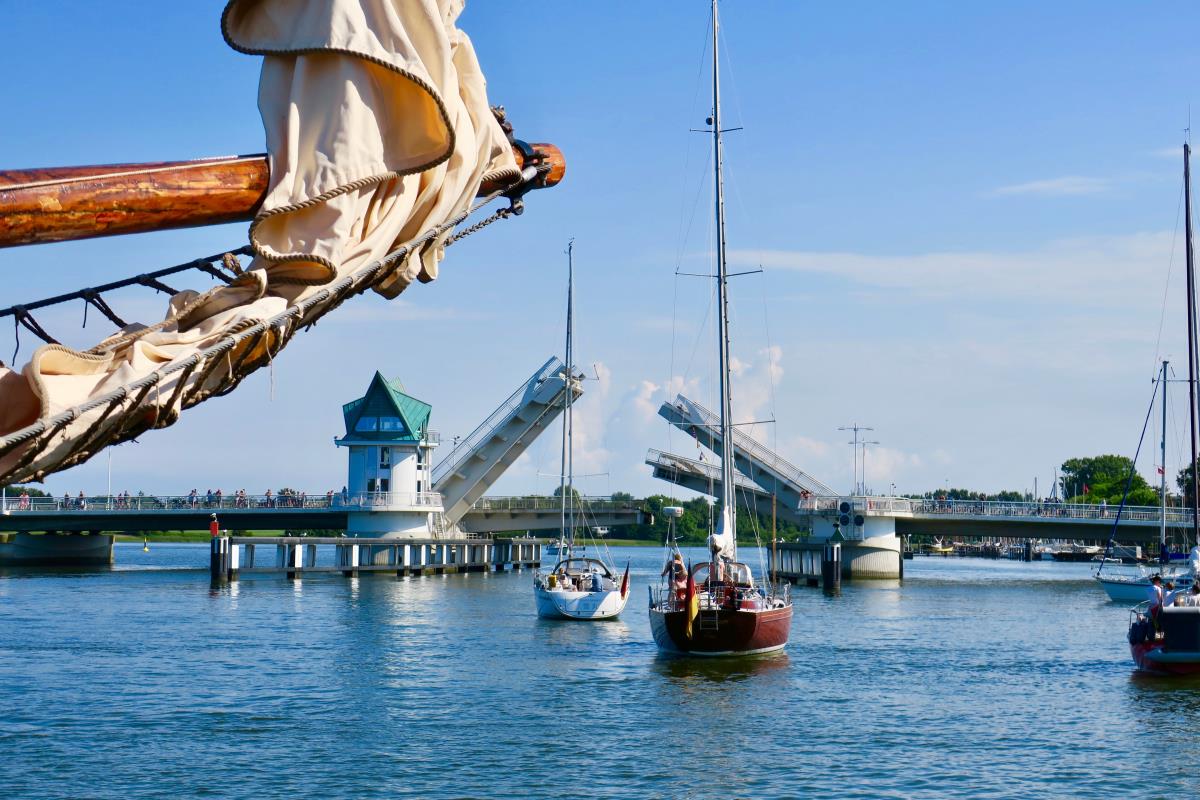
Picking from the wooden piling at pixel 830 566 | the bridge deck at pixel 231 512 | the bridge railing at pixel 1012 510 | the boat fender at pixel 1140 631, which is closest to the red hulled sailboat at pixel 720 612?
the boat fender at pixel 1140 631

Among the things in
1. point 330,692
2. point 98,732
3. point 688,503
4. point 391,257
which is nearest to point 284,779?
point 98,732

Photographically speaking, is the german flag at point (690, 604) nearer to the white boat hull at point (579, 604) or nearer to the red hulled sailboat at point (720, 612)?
the red hulled sailboat at point (720, 612)

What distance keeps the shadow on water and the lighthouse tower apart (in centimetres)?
3045

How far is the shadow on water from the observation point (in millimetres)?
27141

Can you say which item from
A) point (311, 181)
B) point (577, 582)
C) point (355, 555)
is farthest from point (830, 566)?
point (311, 181)

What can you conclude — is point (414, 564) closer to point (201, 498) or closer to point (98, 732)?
point (201, 498)

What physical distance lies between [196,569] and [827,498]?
3188cm

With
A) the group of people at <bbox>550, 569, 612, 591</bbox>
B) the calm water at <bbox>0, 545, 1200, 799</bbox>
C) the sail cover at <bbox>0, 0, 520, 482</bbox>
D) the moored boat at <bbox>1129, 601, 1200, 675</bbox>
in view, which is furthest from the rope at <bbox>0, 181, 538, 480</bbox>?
the group of people at <bbox>550, 569, 612, 591</bbox>

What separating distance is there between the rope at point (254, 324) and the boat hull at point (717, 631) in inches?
880

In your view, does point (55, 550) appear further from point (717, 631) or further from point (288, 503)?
point (717, 631)

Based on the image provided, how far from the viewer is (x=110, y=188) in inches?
197

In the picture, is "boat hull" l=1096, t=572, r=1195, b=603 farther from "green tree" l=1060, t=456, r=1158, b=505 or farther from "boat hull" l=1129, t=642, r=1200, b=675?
"green tree" l=1060, t=456, r=1158, b=505

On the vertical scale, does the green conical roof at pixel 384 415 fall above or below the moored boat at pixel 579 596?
above

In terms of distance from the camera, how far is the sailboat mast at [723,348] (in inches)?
1243
